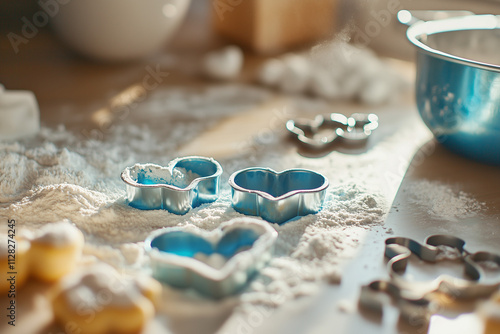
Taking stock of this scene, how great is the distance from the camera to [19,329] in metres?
0.55

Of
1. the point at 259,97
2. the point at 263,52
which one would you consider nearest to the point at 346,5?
the point at 263,52

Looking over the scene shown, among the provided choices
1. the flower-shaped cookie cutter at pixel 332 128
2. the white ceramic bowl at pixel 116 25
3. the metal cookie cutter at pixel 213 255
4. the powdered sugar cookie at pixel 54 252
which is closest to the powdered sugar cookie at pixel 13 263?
the powdered sugar cookie at pixel 54 252

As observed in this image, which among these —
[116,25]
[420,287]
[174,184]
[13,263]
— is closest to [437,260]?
[420,287]

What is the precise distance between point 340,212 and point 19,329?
17.6 inches

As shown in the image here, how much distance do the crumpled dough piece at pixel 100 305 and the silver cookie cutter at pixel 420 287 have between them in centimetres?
25

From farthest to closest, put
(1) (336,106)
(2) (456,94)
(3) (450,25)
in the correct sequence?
(1) (336,106) < (3) (450,25) < (2) (456,94)

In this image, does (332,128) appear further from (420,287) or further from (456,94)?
(420,287)

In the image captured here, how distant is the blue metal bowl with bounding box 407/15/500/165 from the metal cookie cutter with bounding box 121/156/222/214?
399 millimetres

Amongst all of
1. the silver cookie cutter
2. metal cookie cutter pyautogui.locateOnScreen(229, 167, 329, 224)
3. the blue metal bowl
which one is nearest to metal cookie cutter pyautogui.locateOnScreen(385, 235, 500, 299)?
the silver cookie cutter

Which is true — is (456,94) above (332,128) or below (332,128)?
above

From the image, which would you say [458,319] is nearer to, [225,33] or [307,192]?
[307,192]

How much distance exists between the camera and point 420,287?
1.99 feet

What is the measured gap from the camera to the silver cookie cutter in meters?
0.58

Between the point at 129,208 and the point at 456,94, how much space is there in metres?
0.55
